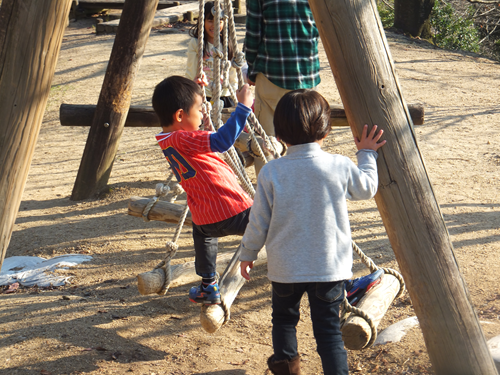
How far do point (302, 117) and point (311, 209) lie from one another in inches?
13.8

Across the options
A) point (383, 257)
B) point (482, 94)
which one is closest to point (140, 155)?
point (383, 257)

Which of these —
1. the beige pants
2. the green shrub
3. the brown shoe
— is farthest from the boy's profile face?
the green shrub

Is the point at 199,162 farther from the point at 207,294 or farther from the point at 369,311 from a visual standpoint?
the point at 369,311

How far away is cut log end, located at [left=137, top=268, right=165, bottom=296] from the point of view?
2922 millimetres

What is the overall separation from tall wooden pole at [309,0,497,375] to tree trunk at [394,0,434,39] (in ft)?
36.4

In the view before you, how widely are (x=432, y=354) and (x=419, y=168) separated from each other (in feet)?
2.57

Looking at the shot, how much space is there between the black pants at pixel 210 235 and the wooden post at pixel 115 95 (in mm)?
2532

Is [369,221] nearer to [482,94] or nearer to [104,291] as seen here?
[104,291]

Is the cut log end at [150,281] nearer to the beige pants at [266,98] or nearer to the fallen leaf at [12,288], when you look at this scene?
the fallen leaf at [12,288]

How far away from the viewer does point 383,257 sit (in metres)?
3.79

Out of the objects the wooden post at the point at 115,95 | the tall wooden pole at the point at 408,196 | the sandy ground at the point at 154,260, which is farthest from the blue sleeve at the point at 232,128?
the wooden post at the point at 115,95

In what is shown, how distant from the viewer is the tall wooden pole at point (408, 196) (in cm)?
209

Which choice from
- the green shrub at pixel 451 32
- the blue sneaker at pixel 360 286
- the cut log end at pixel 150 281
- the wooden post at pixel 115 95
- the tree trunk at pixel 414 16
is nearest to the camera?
the blue sneaker at pixel 360 286

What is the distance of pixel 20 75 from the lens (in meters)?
2.17
